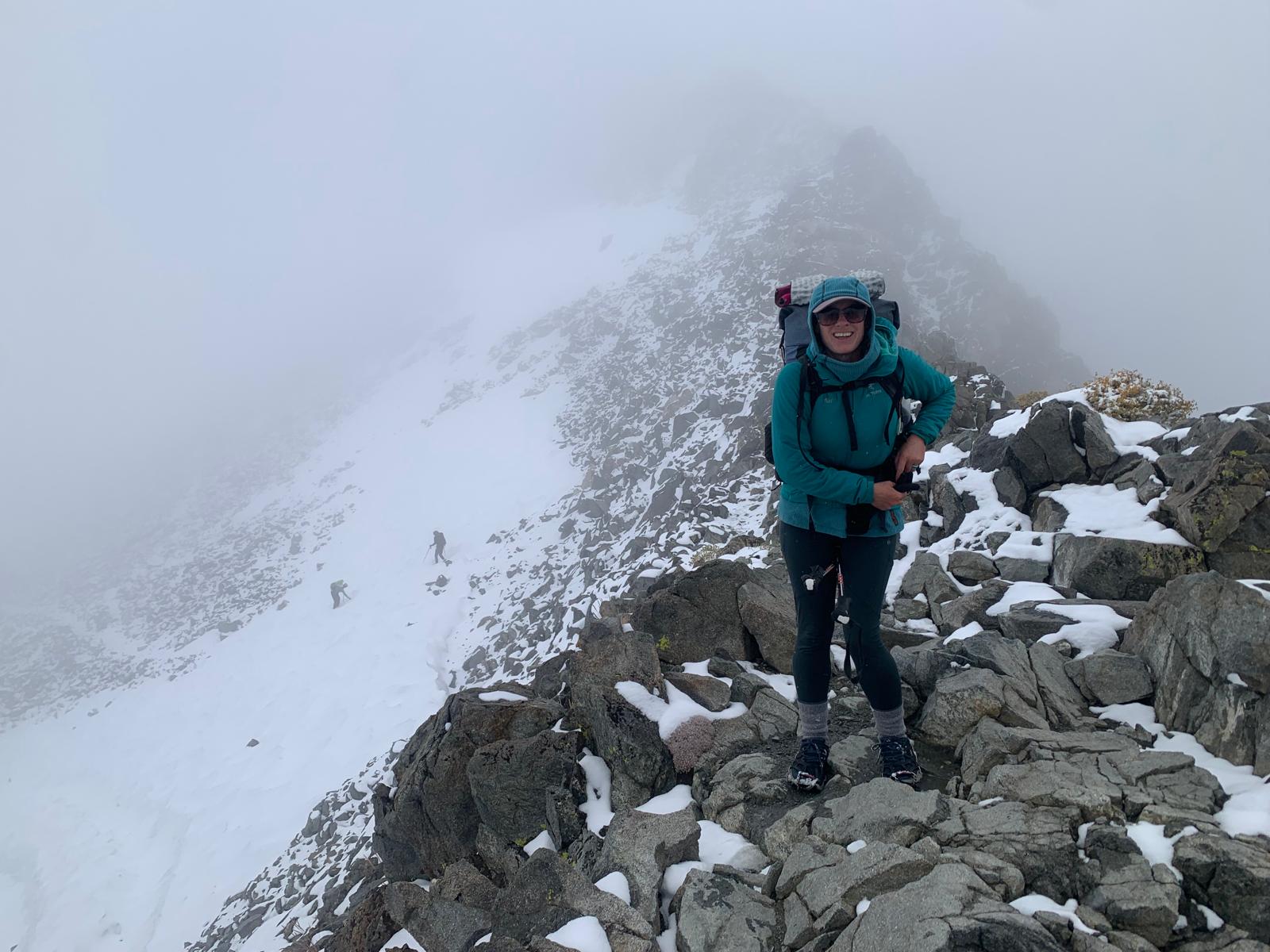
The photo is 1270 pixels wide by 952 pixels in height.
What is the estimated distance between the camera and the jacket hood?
3.60 metres

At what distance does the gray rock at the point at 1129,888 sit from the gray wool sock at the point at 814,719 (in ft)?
5.47

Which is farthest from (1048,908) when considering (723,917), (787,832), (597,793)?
(597,793)

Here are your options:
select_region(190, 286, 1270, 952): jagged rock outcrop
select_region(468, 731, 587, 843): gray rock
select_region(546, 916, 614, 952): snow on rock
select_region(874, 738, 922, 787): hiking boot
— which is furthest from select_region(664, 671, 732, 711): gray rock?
select_region(546, 916, 614, 952): snow on rock

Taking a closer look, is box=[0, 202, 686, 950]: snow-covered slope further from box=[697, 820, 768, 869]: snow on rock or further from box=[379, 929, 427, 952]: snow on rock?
box=[697, 820, 768, 869]: snow on rock

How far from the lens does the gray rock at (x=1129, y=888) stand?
8.96ft

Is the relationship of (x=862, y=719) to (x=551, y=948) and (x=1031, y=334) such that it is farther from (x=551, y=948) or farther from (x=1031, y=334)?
(x=1031, y=334)

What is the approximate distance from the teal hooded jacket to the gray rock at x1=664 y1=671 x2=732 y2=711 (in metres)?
2.93

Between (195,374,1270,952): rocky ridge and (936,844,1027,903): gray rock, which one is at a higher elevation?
(936,844,1027,903): gray rock

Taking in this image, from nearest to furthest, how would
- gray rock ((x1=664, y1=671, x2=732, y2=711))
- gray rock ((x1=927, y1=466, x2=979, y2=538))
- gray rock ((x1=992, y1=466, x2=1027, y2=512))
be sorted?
gray rock ((x1=664, y1=671, x2=732, y2=711)) < gray rock ((x1=992, y1=466, x2=1027, y2=512)) < gray rock ((x1=927, y1=466, x2=979, y2=538))

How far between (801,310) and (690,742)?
4012 mm

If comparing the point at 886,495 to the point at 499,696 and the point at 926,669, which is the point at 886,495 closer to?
the point at 926,669

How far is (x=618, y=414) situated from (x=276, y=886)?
22174mm

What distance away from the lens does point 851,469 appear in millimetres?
3877

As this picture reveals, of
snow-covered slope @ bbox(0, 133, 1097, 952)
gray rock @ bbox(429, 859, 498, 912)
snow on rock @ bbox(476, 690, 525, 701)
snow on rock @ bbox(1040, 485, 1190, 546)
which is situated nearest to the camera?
gray rock @ bbox(429, 859, 498, 912)
